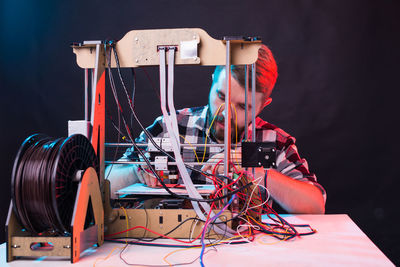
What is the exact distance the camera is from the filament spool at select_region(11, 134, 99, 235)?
1.00m

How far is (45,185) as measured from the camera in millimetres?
998

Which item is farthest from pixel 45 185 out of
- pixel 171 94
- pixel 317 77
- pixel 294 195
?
pixel 317 77

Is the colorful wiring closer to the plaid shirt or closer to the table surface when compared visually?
the table surface

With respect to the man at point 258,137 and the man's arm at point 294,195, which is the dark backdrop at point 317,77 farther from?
the man's arm at point 294,195

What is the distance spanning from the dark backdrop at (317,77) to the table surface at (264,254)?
1.26 metres

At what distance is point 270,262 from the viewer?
39.5 inches

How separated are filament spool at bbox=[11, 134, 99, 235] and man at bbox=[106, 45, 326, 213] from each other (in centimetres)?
41

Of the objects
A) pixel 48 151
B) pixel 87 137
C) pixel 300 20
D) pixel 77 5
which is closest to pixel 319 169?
pixel 300 20

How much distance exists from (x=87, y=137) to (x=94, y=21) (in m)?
1.66

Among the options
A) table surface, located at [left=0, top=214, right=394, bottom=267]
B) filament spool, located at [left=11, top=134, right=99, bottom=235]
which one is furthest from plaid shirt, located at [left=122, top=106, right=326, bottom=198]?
filament spool, located at [left=11, top=134, right=99, bottom=235]

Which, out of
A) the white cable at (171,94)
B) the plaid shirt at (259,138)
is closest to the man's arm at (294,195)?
the plaid shirt at (259,138)

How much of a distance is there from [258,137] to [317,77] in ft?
2.11

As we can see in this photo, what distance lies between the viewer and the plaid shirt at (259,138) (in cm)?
212

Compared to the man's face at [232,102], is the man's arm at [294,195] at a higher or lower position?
lower
